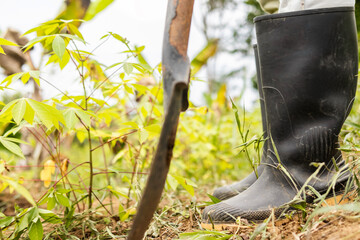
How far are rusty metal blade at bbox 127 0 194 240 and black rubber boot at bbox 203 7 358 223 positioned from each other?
1.21 feet

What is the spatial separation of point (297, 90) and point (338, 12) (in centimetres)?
26

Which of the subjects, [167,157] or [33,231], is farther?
[33,231]

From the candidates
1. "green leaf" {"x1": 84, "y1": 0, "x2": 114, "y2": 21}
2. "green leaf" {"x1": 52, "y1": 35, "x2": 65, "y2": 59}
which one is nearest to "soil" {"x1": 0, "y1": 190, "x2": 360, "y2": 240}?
"green leaf" {"x1": 52, "y1": 35, "x2": 65, "y2": 59}

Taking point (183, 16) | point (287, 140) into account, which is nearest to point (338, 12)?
point (287, 140)

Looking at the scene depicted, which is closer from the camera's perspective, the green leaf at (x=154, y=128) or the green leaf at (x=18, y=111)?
the green leaf at (x=18, y=111)

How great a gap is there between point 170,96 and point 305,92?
0.56 meters

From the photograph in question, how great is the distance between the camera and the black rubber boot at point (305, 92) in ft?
3.31

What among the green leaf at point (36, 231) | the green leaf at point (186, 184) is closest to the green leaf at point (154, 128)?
the green leaf at point (186, 184)

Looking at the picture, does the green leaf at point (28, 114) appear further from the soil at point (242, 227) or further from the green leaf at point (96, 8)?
the green leaf at point (96, 8)

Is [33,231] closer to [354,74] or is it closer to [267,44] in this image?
[267,44]

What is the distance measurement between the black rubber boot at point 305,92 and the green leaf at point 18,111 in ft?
1.89

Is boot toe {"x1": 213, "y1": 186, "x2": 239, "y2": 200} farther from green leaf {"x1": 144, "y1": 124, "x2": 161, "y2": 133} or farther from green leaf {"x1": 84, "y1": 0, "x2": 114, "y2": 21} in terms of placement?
green leaf {"x1": 84, "y1": 0, "x2": 114, "y2": 21}

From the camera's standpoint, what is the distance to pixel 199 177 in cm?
289

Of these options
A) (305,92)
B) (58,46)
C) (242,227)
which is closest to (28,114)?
(58,46)
